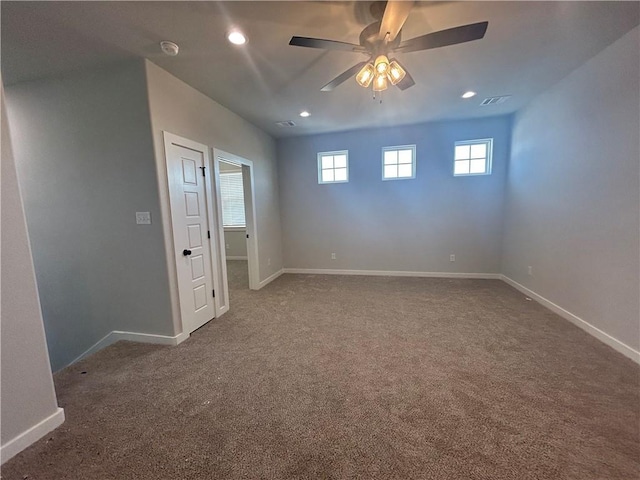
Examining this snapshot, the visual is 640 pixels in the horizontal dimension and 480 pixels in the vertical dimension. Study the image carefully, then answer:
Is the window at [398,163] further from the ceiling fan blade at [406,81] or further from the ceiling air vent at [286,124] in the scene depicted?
the ceiling fan blade at [406,81]

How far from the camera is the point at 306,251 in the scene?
5.34 m

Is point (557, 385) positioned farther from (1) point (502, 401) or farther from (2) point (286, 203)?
(2) point (286, 203)

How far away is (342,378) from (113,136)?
3.06m

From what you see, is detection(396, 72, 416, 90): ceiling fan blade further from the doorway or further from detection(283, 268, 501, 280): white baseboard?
detection(283, 268, 501, 280): white baseboard

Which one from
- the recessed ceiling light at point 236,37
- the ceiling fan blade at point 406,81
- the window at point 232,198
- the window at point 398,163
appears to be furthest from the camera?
the window at point 232,198

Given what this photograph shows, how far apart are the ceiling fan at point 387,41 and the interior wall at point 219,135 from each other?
5.11 ft

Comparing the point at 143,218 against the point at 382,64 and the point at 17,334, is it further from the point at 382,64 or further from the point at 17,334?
the point at 382,64

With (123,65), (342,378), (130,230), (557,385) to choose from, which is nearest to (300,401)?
(342,378)

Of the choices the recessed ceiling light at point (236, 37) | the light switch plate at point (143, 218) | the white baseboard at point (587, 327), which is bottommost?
the white baseboard at point (587, 327)

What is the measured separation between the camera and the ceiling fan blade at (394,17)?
1380 mm

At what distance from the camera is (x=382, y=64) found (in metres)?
1.84

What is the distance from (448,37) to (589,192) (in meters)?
2.34

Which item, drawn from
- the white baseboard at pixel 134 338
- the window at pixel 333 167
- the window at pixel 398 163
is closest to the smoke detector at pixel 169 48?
the white baseboard at pixel 134 338

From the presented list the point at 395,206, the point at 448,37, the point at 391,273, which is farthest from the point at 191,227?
the point at 391,273
